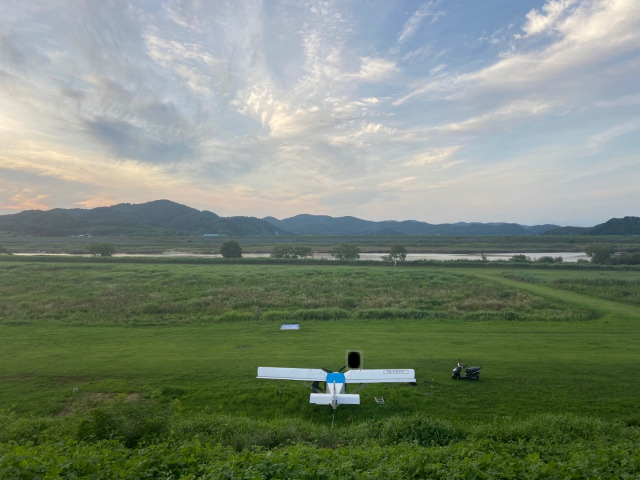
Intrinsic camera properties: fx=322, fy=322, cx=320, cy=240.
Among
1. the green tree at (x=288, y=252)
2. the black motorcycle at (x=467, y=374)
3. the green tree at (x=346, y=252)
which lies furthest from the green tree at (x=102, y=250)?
the black motorcycle at (x=467, y=374)

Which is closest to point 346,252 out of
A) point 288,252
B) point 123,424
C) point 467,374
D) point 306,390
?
point 288,252

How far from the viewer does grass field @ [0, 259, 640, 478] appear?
8484mm

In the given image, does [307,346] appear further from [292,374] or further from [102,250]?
[102,250]

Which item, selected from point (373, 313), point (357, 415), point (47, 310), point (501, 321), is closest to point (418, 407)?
point (357, 415)

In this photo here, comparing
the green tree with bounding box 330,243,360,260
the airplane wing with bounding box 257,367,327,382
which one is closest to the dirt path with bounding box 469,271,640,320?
the airplane wing with bounding box 257,367,327,382

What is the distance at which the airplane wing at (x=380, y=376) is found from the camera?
1614cm

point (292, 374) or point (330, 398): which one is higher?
point (292, 374)

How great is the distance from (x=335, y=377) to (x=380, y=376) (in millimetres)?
2282

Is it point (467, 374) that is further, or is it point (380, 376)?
point (467, 374)

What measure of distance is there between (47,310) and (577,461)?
4467 cm

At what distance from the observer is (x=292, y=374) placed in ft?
54.4

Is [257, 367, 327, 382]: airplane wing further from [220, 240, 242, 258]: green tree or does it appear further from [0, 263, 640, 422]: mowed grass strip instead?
[220, 240, 242, 258]: green tree

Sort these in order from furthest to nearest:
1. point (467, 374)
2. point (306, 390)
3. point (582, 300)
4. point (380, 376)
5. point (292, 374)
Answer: point (582, 300) < point (467, 374) < point (306, 390) < point (292, 374) < point (380, 376)

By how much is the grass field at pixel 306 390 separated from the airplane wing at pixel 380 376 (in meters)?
1.44
